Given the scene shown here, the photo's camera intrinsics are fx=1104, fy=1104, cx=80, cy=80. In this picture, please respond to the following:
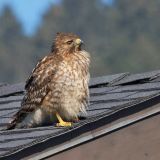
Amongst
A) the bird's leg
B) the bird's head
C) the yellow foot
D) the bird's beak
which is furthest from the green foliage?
the yellow foot

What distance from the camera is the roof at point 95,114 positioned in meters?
7.93

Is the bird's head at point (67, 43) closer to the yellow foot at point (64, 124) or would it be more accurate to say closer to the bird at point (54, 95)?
the bird at point (54, 95)

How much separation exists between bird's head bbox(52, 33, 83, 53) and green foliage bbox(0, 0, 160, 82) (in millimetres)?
64119

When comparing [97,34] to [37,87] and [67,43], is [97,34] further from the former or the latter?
[37,87]

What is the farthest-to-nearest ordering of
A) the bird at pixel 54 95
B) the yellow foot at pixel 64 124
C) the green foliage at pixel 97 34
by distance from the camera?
the green foliage at pixel 97 34
the bird at pixel 54 95
the yellow foot at pixel 64 124

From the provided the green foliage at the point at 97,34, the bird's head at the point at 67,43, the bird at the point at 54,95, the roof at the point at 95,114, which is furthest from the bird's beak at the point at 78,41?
the green foliage at the point at 97,34

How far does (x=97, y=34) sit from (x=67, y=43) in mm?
93028

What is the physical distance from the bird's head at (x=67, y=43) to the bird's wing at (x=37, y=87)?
0.22 meters

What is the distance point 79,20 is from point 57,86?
93.2 meters

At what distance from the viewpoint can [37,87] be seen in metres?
9.38

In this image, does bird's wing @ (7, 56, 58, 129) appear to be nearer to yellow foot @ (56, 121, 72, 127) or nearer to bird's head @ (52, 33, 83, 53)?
bird's head @ (52, 33, 83, 53)

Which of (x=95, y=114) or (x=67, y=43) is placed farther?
(x=67, y=43)

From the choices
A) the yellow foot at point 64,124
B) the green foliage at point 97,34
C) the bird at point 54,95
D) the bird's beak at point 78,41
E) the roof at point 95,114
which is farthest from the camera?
the green foliage at point 97,34

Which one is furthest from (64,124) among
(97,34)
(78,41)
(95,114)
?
(97,34)
